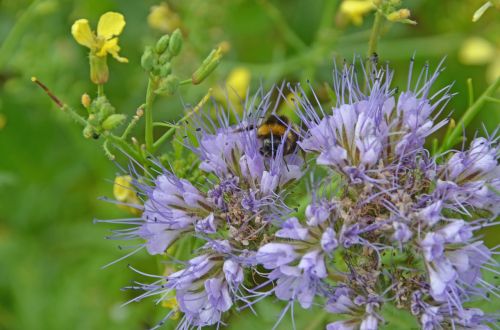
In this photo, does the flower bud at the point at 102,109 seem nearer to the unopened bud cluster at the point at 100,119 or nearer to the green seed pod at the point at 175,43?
the unopened bud cluster at the point at 100,119

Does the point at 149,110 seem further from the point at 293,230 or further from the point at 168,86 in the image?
the point at 293,230

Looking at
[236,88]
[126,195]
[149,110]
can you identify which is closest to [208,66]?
[149,110]

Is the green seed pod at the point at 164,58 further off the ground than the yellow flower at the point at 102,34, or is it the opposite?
the yellow flower at the point at 102,34

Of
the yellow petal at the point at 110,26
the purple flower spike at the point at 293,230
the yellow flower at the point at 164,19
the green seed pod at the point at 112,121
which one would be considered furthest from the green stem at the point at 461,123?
the yellow flower at the point at 164,19

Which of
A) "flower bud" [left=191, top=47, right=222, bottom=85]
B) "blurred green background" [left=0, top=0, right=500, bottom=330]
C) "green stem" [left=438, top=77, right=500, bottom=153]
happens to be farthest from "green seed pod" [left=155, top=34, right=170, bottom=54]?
"blurred green background" [left=0, top=0, right=500, bottom=330]

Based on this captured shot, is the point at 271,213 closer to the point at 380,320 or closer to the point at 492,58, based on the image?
the point at 380,320
